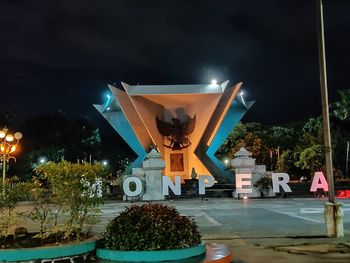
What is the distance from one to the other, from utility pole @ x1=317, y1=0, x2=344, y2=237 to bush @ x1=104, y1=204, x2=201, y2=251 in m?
4.97

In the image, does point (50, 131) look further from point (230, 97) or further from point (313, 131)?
point (313, 131)

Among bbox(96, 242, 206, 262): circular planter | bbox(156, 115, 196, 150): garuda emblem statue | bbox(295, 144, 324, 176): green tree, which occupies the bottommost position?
bbox(96, 242, 206, 262): circular planter

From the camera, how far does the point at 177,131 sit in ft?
161

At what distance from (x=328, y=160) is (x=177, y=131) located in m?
36.7

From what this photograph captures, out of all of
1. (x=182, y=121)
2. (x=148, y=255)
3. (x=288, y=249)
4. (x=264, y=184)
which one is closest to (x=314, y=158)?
(x=264, y=184)

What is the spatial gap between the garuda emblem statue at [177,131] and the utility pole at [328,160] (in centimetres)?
3586

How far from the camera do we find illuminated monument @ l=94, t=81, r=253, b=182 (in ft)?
147

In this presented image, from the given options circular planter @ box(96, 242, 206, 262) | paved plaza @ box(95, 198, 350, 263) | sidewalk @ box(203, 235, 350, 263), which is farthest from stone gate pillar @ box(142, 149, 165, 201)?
circular planter @ box(96, 242, 206, 262)

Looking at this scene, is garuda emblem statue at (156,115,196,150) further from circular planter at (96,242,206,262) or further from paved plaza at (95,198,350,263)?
circular planter at (96,242,206,262)

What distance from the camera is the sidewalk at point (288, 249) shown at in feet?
31.9

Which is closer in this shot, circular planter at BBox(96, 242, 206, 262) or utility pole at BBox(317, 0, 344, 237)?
circular planter at BBox(96, 242, 206, 262)

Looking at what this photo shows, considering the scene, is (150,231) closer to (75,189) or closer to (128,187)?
(75,189)

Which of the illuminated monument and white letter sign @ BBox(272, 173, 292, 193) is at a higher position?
the illuminated monument

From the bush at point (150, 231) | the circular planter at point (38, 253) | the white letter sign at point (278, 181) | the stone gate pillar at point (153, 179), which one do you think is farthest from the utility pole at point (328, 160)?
the stone gate pillar at point (153, 179)
